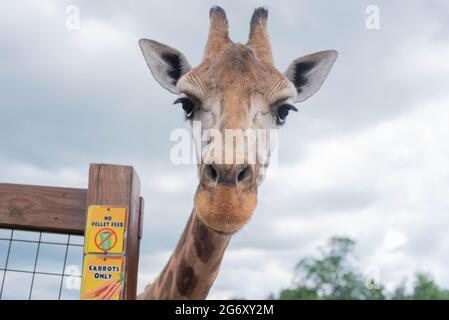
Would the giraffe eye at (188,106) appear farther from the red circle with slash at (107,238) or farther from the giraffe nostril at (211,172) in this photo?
the red circle with slash at (107,238)

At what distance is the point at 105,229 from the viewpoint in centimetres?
374

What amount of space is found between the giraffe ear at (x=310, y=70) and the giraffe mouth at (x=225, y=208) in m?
1.94

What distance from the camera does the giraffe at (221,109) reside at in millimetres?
3145

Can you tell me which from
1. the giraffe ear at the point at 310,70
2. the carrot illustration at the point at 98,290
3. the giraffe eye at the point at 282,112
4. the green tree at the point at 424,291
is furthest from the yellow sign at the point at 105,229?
the green tree at the point at 424,291

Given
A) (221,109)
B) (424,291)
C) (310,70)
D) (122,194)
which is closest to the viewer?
(221,109)

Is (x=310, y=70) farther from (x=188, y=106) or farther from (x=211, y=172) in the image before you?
(x=211, y=172)

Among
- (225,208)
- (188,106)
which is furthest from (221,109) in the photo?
(225,208)

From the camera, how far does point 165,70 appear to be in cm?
471

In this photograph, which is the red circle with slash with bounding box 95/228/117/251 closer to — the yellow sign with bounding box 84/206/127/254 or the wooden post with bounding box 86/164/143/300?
the yellow sign with bounding box 84/206/127/254

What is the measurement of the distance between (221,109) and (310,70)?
1555 mm
